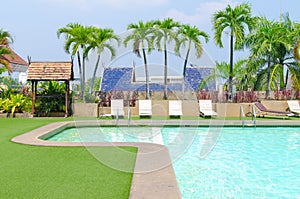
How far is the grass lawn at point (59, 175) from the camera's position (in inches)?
143

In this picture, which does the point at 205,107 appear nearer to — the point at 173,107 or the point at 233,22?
the point at 173,107

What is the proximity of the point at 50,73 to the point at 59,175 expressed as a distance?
10.3 m

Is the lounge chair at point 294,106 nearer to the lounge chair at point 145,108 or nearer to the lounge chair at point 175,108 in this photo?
the lounge chair at point 175,108

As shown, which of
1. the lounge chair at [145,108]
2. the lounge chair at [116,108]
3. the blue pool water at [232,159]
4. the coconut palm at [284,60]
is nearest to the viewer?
the blue pool water at [232,159]

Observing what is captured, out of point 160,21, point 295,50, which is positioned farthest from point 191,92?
point 295,50

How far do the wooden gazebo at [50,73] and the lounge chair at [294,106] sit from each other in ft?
32.8

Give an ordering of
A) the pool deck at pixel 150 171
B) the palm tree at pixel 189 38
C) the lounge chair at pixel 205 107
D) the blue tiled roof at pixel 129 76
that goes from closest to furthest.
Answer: the pool deck at pixel 150 171 → the palm tree at pixel 189 38 → the blue tiled roof at pixel 129 76 → the lounge chair at pixel 205 107

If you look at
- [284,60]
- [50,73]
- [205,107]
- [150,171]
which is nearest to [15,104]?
[50,73]

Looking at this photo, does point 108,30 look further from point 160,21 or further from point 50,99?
point 50,99

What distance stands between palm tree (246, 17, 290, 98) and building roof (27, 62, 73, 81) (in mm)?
9281

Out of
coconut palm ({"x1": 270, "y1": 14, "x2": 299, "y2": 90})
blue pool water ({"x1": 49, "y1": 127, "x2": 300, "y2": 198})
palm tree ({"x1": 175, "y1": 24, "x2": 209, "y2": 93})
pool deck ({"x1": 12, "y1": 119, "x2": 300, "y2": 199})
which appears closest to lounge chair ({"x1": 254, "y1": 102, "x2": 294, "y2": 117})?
blue pool water ({"x1": 49, "y1": 127, "x2": 300, "y2": 198})

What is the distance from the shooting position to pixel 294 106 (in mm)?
15148

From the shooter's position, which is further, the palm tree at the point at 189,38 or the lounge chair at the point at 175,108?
the lounge chair at the point at 175,108

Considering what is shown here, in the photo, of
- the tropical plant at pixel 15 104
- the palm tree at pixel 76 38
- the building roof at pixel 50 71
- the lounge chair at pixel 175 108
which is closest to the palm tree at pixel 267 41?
the lounge chair at pixel 175 108
